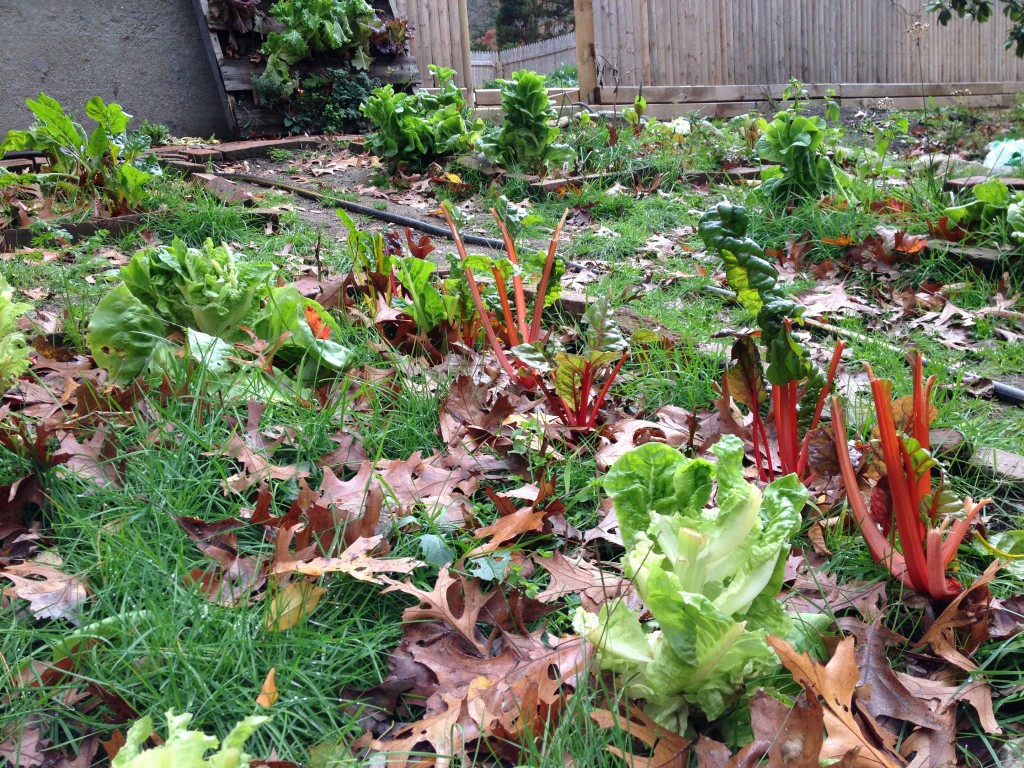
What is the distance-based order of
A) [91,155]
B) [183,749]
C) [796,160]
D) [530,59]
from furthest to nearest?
[530,59] → [796,160] → [91,155] → [183,749]

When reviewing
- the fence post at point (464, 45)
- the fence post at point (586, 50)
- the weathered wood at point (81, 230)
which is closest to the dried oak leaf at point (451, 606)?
the weathered wood at point (81, 230)

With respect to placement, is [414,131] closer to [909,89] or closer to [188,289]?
[188,289]

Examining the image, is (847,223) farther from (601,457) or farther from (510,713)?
(510,713)

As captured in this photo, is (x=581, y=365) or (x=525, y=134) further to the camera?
(x=525, y=134)

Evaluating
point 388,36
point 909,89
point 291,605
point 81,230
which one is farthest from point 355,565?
point 909,89

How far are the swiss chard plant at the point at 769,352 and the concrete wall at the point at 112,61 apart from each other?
6845 millimetres

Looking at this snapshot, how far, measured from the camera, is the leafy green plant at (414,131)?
583 centimetres

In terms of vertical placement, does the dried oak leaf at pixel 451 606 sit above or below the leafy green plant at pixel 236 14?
below

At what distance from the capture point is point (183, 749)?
3.24ft

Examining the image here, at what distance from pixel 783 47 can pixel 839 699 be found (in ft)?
34.2

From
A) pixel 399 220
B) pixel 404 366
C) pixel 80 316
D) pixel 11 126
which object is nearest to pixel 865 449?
pixel 404 366

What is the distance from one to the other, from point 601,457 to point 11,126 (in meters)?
6.72

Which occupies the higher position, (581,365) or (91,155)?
(91,155)

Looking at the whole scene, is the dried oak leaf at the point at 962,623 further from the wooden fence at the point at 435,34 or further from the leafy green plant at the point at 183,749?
the wooden fence at the point at 435,34
